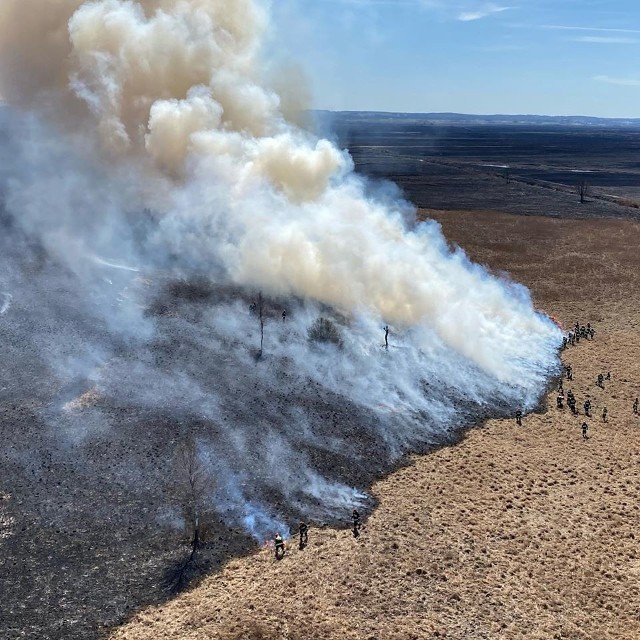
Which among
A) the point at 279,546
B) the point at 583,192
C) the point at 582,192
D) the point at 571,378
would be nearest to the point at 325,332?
the point at 571,378

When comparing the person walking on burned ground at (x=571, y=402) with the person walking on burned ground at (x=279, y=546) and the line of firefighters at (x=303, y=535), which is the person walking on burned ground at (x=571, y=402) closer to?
the line of firefighters at (x=303, y=535)

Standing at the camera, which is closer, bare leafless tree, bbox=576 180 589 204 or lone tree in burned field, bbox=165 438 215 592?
lone tree in burned field, bbox=165 438 215 592

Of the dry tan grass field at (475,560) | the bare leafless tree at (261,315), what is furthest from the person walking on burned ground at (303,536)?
the bare leafless tree at (261,315)

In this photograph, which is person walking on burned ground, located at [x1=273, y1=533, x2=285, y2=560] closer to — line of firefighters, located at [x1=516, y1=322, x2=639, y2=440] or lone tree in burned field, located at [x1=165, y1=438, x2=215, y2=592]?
lone tree in burned field, located at [x1=165, y1=438, x2=215, y2=592]

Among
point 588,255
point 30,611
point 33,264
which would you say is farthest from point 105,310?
point 588,255

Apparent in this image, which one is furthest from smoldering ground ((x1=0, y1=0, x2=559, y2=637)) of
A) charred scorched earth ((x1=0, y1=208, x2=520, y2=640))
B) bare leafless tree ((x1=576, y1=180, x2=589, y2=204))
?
bare leafless tree ((x1=576, y1=180, x2=589, y2=204))
